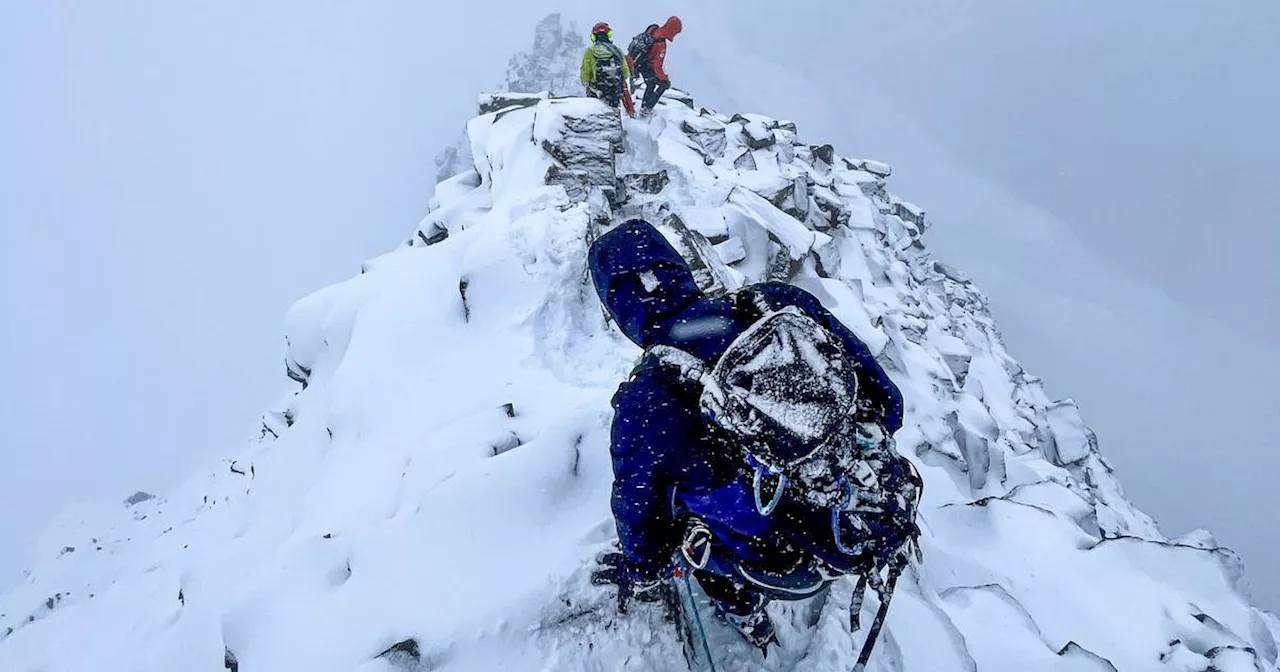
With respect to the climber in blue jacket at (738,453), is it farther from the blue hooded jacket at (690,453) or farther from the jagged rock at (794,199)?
the jagged rock at (794,199)

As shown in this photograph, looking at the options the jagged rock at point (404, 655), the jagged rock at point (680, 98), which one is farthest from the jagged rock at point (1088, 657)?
the jagged rock at point (680, 98)

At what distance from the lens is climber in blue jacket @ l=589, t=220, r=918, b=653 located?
5.64ft

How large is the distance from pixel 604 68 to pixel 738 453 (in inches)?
404

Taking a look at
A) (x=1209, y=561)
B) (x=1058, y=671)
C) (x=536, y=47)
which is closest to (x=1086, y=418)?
(x=1209, y=561)

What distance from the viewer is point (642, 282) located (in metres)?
2.63

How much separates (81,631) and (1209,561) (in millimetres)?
13265

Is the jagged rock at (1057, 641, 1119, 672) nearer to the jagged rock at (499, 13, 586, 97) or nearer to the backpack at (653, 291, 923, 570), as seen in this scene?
the backpack at (653, 291, 923, 570)

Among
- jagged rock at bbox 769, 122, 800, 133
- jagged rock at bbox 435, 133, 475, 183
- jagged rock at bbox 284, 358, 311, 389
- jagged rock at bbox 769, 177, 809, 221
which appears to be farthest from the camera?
jagged rock at bbox 435, 133, 475, 183

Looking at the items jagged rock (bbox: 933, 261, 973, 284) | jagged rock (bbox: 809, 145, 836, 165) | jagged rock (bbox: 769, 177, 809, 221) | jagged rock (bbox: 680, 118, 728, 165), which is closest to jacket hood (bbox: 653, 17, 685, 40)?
jagged rock (bbox: 680, 118, 728, 165)

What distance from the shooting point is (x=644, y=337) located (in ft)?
8.45

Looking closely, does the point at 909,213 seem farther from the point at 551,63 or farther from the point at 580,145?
the point at 551,63

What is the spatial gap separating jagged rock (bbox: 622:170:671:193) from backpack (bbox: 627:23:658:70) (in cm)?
546

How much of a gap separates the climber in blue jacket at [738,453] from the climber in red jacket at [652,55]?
11907mm

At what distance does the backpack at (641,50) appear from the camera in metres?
13.2
